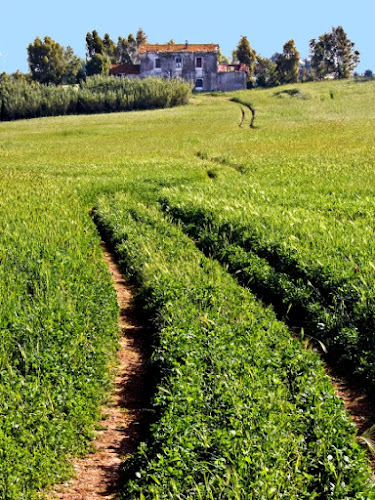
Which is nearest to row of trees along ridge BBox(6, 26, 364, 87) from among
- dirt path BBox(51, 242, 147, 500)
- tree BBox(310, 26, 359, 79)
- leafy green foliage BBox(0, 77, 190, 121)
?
tree BBox(310, 26, 359, 79)

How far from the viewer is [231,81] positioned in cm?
11750

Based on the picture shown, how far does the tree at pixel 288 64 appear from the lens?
118 meters

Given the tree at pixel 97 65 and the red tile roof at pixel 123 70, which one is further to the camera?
the red tile roof at pixel 123 70

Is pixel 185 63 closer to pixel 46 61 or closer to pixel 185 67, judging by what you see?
Result: pixel 185 67

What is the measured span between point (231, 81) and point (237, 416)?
116 m

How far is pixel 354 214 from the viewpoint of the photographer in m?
18.0

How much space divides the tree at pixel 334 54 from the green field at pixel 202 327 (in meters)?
105

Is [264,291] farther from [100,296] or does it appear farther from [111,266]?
[111,266]

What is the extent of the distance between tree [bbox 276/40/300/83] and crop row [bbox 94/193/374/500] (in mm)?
113810

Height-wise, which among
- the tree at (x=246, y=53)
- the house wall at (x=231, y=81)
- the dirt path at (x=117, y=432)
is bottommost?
the dirt path at (x=117, y=432)

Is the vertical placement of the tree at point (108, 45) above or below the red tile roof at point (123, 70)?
above

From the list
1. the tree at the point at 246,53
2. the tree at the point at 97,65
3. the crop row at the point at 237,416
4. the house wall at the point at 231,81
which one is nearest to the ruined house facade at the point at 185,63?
the house wall at the point at 231,81

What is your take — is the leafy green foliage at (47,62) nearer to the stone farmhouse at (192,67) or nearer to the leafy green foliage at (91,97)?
the stone farmhouse at (192,67)

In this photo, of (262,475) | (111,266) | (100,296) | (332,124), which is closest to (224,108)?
(332,124)
